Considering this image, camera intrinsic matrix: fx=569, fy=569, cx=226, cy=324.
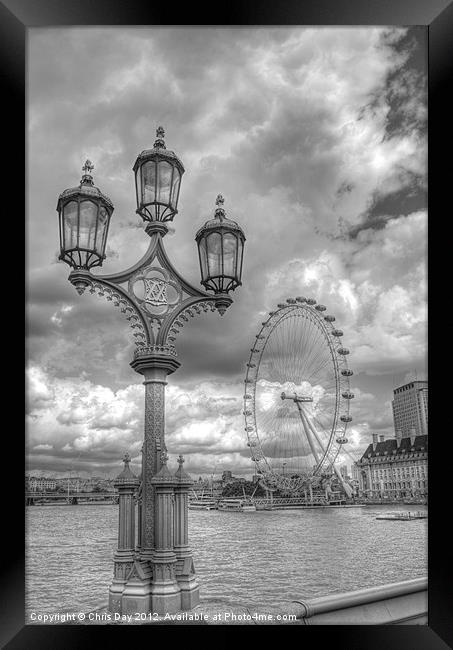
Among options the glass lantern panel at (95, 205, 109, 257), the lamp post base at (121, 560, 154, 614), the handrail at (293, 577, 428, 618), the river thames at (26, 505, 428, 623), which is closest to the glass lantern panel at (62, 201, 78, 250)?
the glass lantern panel at (95, 205, 109, 257)

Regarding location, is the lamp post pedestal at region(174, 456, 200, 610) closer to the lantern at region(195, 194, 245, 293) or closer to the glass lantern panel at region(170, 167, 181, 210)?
the lantern at region(195, 194, 245, 293)

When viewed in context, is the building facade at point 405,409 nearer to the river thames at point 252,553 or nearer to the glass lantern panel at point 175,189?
the river thames at point 252,553

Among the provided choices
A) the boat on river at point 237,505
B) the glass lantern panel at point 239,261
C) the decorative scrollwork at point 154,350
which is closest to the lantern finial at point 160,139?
the glass lantern panel at point 239,261

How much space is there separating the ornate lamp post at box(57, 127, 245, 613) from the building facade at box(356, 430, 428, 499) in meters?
4.59

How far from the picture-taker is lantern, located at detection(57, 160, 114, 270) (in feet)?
12.9

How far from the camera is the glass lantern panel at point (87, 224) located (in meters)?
3.93

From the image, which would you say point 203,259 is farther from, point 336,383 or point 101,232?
point 336,383

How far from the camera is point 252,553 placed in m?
11.1

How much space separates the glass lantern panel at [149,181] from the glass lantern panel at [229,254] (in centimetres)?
67

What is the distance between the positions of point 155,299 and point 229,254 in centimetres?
67

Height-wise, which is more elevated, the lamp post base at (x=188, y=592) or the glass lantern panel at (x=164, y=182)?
the glass lantern panel at (x=164, y=182)
